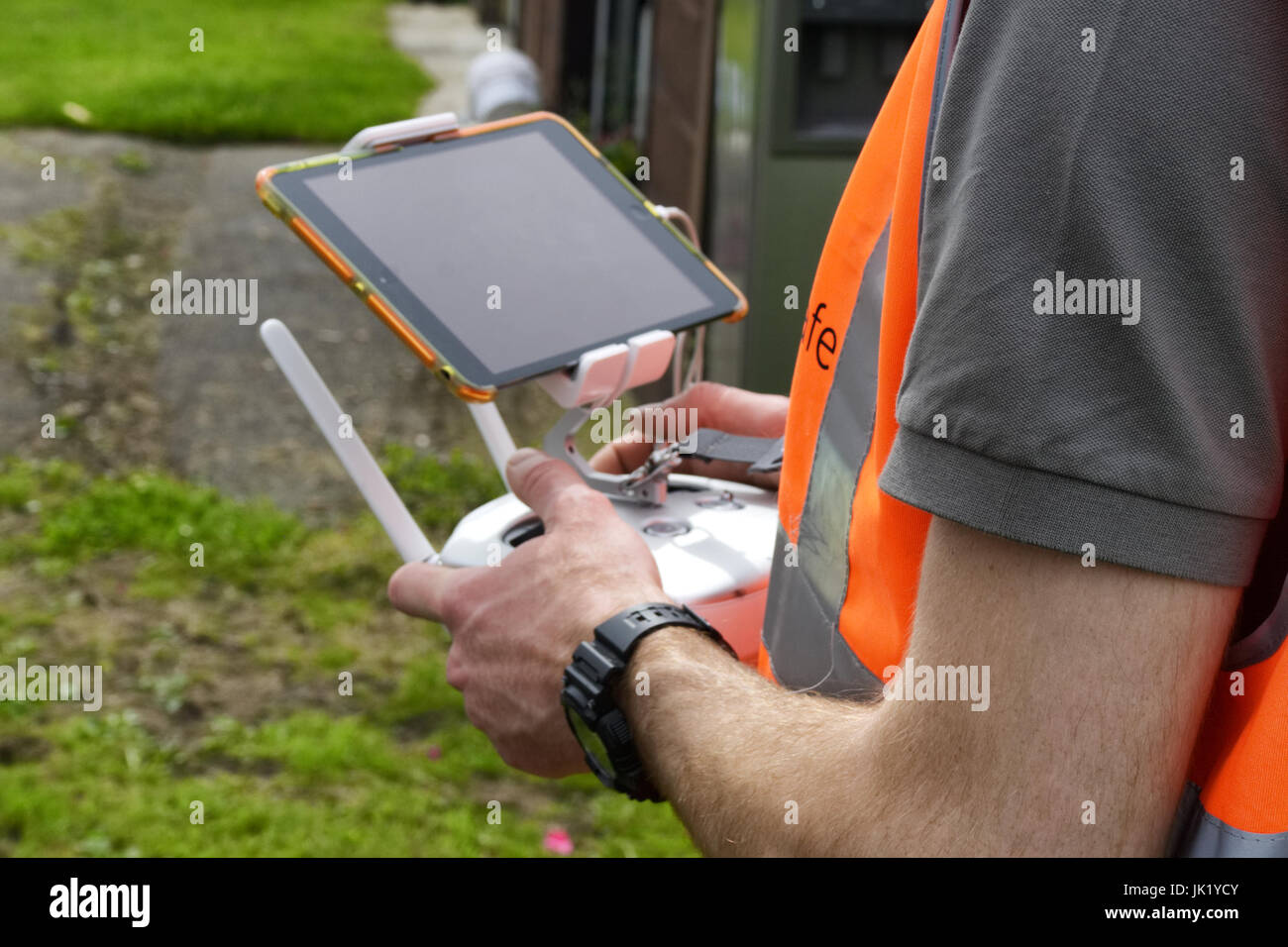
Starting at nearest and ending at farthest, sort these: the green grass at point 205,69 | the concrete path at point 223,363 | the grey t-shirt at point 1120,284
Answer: the grey t-shirt at point 1120,284 < the concrete path at point 223,363 < the green grass at point 205,69

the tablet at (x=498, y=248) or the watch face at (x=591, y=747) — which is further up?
the tablet at (x=498, y=248)

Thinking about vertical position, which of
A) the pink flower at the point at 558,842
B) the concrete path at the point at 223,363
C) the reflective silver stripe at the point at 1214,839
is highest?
the reflective silver stripe at the point at 1214,839

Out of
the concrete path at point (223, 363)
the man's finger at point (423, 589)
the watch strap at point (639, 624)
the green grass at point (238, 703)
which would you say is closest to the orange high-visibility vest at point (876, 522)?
the watch strap at point (639, 624)

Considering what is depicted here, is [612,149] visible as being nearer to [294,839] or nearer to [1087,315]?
[294,839]

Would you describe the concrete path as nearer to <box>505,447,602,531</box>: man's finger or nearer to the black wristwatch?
<box>505,447,602,531</box>: man's finger

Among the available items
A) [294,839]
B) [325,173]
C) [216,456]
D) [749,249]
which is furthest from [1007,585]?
[216,456]

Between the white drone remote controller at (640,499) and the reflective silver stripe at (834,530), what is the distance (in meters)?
0.14

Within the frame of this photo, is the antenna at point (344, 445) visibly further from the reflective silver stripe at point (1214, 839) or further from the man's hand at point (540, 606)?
the reflective silver stripe at point (1214, 839)

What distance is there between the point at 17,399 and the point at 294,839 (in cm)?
279

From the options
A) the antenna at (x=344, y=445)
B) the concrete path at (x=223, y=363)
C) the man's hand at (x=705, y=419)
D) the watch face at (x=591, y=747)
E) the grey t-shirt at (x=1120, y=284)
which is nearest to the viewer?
the grey t-shirt at (x=1120, y=284)

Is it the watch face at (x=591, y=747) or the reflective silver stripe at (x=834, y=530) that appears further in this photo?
the watch face at (x=591, y=747)

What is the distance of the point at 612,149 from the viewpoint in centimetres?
671

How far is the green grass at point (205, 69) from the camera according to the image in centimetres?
860

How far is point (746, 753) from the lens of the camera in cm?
107
